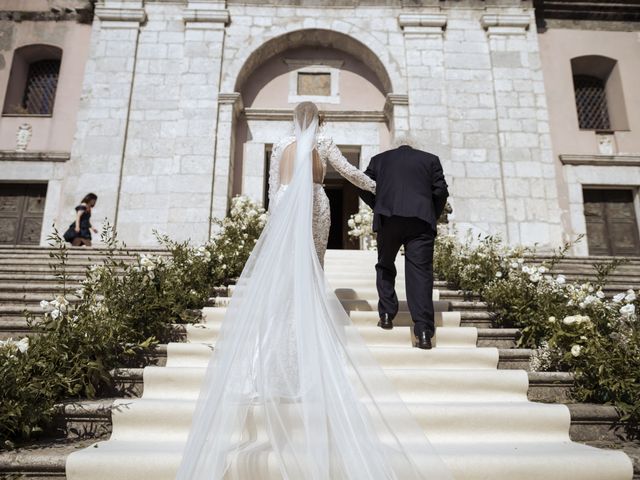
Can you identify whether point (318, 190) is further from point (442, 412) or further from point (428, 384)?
point (442, 412)

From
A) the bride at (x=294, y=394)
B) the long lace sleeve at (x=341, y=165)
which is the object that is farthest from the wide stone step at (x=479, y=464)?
the long lace sleeve at (x=341, y=165)

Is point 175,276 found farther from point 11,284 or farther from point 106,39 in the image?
point 106,39

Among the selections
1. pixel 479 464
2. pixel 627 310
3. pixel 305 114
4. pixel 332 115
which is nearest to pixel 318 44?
pixel 332 115

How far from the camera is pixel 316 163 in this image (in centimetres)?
→ 361

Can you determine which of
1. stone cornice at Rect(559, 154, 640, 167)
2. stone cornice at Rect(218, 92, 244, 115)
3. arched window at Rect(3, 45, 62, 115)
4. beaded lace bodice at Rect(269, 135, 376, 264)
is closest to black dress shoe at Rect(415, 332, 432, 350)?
beaded lace bodice at Rect(269, 135, 376, 264)

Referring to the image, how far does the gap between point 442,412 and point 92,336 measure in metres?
2.67

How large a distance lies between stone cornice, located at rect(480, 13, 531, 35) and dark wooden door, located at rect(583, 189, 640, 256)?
4300mm

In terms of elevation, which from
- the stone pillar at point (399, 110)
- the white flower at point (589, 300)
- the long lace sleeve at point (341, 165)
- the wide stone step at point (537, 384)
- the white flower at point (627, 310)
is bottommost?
the wide stone step at point (537, 384)

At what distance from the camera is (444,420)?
9.88 feet

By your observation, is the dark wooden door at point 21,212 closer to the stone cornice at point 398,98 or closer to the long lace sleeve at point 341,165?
the stone cornice at point 398,98

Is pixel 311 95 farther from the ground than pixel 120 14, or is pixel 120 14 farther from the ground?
pixel 120 14

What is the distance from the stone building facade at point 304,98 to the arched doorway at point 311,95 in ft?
0.12

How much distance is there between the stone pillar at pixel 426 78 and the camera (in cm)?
1038

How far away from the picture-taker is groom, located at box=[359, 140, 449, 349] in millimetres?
3861
